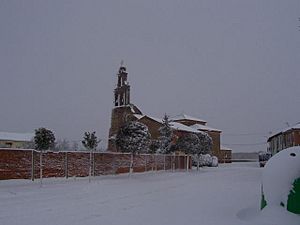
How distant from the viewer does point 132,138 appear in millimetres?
31406

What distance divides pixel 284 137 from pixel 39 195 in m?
43.0

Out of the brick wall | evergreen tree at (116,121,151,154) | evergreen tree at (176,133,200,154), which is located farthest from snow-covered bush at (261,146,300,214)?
evergreen tree at (176,133,200,154)

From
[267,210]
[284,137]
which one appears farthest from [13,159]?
[284,137]

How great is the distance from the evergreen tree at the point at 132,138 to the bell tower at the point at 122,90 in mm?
28978

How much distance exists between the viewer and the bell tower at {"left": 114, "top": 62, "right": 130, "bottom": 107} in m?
60.5

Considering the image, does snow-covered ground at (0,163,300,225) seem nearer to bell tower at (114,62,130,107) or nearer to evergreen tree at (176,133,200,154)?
evergreen tree at (176,133,200,154)

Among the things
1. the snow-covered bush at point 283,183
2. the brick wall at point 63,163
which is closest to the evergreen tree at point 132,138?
the brick wall at point 63,163

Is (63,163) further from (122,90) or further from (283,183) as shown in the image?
(122,90)

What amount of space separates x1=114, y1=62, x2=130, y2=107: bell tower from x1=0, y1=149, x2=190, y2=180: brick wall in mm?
25450

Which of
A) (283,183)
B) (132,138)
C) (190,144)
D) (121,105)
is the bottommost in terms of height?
(283,183)

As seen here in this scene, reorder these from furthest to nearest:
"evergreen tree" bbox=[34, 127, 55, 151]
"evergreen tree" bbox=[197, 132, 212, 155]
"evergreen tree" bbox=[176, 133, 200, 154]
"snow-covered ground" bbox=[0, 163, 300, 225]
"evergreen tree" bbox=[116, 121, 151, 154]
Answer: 1. "evergreen tree" bbox=[197, 132, 212, 155]
2. "evergreen tree" bbox=[176, 133, 200, 154]
3. "evergreen tree" bbox=[116, 121, 151, 154]
4. "evergreen tree" bbox=[34, 127, 55, 151]
5. "snow-covered ground" bbox=[0, 163, 300, 225]

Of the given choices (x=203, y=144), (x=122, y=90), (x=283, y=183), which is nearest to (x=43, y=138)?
(x=283, y=183)

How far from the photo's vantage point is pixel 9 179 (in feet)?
67.2

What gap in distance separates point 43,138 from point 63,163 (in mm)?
3019
